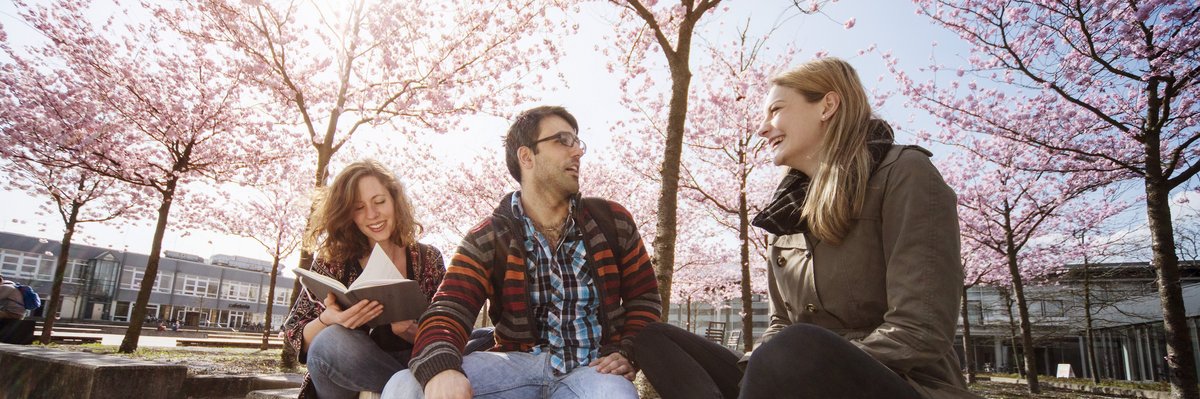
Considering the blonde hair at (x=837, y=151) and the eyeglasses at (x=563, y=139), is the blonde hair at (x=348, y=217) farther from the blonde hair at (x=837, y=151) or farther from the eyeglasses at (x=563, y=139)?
the blonde hair at (x=837, y=151)

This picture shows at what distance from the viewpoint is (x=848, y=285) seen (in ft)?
5.38

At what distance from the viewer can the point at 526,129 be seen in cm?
253

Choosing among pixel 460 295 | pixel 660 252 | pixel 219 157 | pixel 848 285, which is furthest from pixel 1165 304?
pixel 219 157

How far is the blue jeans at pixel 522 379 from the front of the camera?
6.41 feet

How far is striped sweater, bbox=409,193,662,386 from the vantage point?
2.15 meters

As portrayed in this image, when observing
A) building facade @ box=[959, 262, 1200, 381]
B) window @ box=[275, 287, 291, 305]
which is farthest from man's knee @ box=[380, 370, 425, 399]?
window @ box=[275, 287, 291, 305]

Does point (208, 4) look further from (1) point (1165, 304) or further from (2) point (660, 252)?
(1) point (1165, 304)

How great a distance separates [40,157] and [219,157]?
3257 millimetres

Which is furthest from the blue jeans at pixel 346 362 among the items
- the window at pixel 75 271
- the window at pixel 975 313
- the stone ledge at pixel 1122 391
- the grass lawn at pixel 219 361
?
the window at pixel 75 271

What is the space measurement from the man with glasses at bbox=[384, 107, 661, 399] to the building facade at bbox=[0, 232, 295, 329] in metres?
49.9

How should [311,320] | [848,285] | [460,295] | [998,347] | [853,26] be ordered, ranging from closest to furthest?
[848,285]
[460,295]
[311,320]
[853,26]
[998,347]

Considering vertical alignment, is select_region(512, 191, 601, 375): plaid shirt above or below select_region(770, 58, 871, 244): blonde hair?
below

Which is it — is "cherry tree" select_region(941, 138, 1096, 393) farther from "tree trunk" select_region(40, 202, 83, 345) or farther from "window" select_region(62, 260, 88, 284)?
"window" select_region(62, 260, 88, 284)

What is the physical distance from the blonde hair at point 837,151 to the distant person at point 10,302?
39.7ft
